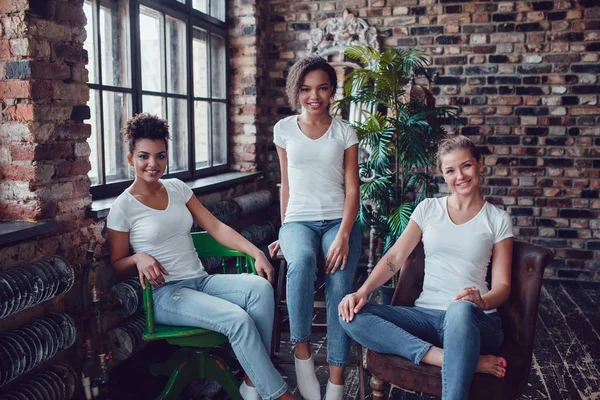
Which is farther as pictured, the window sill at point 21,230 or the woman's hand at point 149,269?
the woman's hand at point 149,269

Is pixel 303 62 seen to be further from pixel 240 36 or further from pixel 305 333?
pixel 240 36

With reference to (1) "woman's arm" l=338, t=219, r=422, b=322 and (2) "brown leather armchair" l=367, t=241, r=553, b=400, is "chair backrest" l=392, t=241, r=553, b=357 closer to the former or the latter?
(2) "brown leather armchair" l=367, t=241, r=553, b=400

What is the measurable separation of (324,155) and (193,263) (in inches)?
29.6

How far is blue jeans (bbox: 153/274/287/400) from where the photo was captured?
2135 mm

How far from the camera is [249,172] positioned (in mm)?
4574

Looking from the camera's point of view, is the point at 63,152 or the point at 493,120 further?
the point at 493,120

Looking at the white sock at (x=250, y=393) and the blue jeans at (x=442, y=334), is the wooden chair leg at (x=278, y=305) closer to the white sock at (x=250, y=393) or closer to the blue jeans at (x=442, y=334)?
the white sock at (x=250, y=393)

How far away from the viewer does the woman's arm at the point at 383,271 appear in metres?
2.13

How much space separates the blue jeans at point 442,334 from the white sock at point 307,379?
282 millimetres

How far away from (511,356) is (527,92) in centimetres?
300

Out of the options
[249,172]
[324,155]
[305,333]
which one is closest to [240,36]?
[249,172]

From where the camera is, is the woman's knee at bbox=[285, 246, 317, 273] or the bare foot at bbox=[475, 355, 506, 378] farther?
the woman's knee at bbox=[285, 246, 317, 273]

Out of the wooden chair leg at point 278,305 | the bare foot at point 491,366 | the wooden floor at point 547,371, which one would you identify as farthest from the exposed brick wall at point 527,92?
the bare foot at point 491,366

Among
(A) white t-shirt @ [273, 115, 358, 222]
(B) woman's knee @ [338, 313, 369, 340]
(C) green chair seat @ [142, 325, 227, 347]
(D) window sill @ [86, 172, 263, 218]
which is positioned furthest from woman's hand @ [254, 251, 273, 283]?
(D) window sill @ [86, 172, 263, 218]
